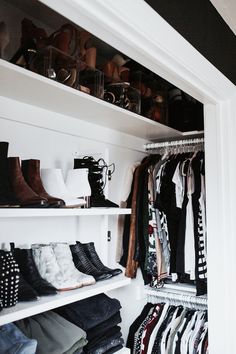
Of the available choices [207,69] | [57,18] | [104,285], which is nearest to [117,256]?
[104,285]

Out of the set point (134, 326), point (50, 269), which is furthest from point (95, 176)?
point (134, 326)

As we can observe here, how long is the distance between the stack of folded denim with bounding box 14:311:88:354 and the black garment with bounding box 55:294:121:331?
0.20ft

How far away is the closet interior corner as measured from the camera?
1.22 metres

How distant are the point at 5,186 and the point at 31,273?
1.21ft

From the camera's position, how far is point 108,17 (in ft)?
2.95

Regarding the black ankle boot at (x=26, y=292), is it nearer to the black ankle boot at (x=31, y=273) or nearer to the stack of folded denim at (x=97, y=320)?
the black ankle boot at (x=31, y=273)

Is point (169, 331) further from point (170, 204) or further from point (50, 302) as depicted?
point (50, 302)

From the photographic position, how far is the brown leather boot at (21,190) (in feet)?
3.72

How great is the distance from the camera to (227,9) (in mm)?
1408

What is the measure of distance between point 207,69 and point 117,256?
125 cm

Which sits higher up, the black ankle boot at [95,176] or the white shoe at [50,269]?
the black ankle boot at [95,176]

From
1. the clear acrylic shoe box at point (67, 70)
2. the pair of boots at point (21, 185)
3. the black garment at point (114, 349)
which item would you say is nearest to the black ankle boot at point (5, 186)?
the pair of boots at point (21, 185)

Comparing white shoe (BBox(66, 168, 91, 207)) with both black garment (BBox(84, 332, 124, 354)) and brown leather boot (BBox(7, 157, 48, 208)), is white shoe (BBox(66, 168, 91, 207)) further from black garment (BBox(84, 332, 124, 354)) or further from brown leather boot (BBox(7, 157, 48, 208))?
black garment (BBox(84, 332, 124, 354))

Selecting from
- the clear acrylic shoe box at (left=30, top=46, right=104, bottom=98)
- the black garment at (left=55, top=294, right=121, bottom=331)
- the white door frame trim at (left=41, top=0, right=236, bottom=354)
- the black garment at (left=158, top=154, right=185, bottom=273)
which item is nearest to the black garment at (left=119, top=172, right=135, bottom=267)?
the black garment at (left=158, top=154, right=185, bottom=273)
